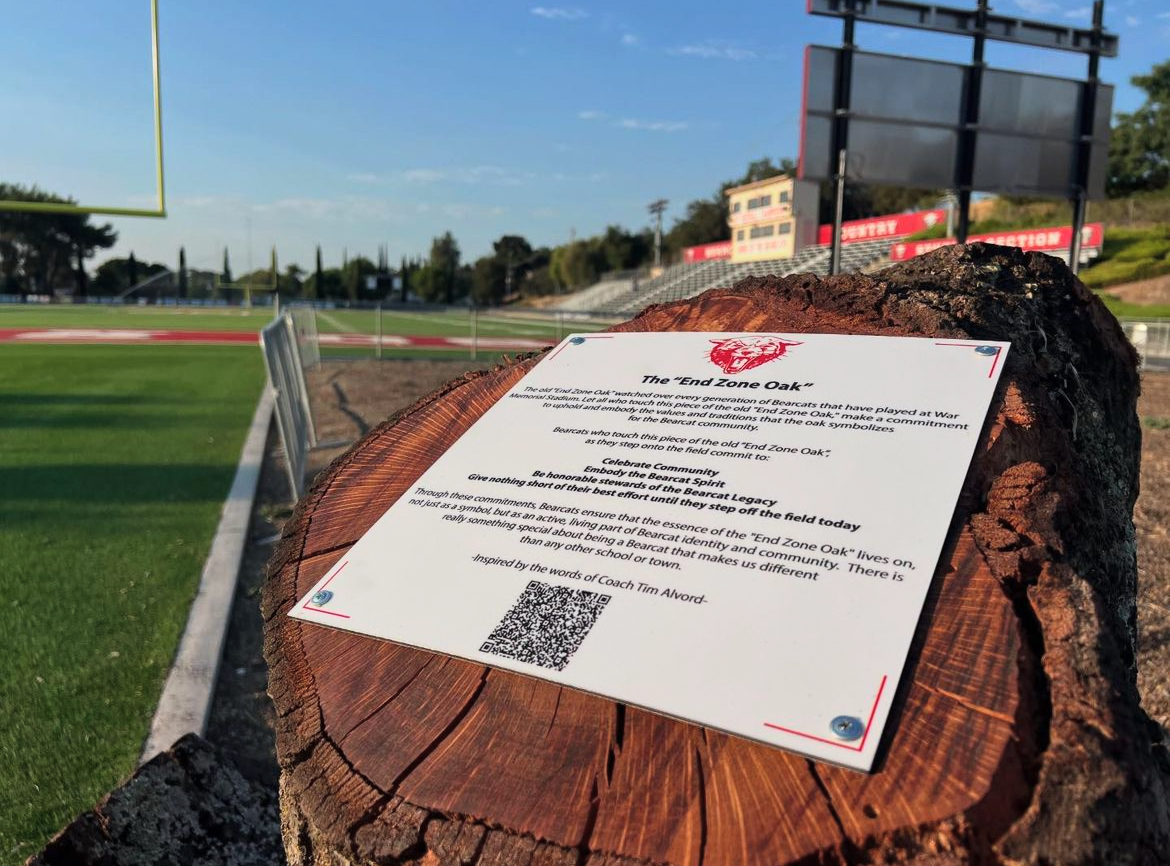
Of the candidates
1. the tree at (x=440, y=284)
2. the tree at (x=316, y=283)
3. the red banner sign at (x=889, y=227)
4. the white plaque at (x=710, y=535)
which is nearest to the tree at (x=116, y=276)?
the tree at (x=316, y=283)

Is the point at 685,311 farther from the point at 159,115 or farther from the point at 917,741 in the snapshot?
the point at 159,115

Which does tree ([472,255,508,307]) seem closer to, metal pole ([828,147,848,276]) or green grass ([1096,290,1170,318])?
green grass ([1096,290,1170,318])

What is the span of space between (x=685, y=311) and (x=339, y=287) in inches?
3821

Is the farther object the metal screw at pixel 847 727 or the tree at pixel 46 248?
the tree at pixel 46 248

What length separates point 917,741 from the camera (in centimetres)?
104

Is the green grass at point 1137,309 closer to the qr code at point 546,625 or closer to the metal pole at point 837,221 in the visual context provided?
the metal pole at point 837,221

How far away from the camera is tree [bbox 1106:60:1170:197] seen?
4875cm

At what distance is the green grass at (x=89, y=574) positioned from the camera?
2770mm

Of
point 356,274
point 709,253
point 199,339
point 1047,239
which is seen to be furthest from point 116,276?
point 1047,239

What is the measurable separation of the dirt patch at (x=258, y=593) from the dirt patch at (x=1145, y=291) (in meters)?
26.2

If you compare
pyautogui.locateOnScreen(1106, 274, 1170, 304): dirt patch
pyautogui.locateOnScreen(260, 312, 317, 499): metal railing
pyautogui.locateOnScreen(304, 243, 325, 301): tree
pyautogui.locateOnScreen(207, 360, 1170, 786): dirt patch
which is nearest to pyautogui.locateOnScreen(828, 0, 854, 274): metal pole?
pyautogui.locateOnScreen(207, 360, 1170, 786): dirt patch

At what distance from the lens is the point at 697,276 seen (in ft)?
174

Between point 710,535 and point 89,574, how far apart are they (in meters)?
4.21

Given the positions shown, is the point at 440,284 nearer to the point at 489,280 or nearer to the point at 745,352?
the point at 489,280
